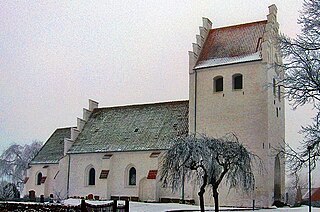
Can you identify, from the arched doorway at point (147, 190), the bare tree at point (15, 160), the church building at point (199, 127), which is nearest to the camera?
the church building at point (199, 127)

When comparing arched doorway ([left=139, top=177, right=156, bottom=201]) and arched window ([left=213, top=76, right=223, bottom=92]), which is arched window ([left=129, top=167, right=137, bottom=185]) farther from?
arched window ([left=213, top=76, right=223, bottom=92])

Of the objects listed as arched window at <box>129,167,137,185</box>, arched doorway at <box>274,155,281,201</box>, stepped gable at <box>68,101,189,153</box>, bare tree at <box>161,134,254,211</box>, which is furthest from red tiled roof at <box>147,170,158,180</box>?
bare tree at <box>161,134,254,211</box>

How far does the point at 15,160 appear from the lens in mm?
83625

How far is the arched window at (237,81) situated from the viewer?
46.9 m

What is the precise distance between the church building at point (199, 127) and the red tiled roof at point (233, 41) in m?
0.10

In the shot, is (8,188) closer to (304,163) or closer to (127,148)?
(127,148)

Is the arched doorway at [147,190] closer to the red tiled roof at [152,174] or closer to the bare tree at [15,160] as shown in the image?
the red tiled roof at [152,174]

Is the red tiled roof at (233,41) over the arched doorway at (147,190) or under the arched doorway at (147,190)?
over

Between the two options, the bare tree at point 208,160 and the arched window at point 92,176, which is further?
the arched window at point 92,176

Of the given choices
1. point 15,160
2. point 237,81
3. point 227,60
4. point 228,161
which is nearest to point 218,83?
point 237,81

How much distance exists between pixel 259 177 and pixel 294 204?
21.4 feet

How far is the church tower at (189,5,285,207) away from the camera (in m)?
44.8

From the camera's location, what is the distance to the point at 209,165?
32375mm

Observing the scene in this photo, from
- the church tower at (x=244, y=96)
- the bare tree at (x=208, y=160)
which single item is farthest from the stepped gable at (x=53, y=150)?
the bare tree at (x=208, y=160)
